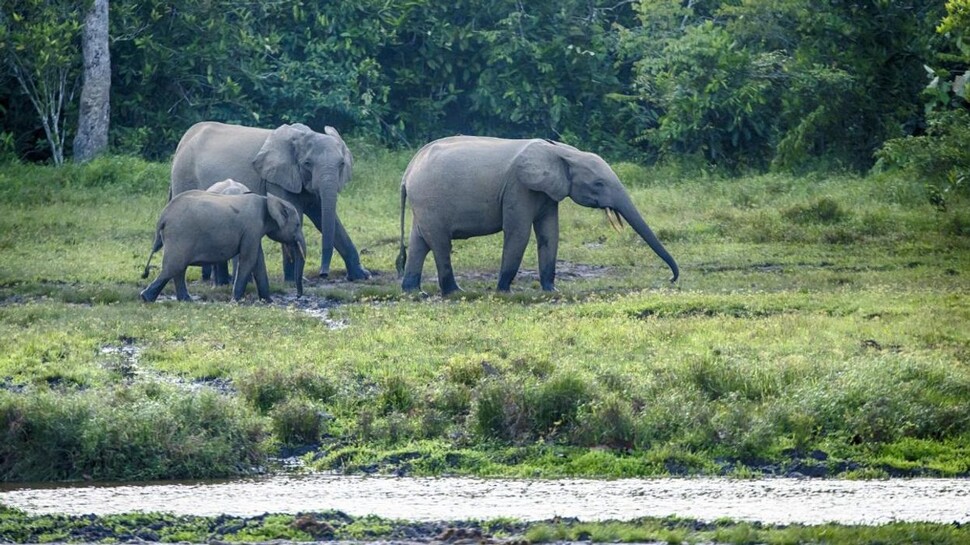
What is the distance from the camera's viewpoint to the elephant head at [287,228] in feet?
57.3

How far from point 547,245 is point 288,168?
309 cm

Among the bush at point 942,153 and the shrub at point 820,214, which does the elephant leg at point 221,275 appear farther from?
the bush at point 942,153

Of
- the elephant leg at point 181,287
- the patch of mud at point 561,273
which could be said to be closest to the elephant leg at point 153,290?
the elephant leg at point 181,287

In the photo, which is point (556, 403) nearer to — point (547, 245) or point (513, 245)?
point (513, 245)

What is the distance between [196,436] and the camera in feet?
37.1

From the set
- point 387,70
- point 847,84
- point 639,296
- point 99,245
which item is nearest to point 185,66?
point 387,70

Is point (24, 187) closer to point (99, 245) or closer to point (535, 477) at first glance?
point (99, 245)

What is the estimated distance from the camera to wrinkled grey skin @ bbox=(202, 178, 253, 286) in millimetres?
17781

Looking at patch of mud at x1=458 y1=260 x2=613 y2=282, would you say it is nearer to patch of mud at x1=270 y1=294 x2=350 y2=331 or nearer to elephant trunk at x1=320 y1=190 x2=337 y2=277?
elephant trunk at x1=320 y1=190 x2=337 y2=277

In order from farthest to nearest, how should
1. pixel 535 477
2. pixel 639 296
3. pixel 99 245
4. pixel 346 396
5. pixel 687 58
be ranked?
pixel 687 58 < pixel 99 245 < pixel 639 296 < pixel 346 396 < pixel 535 477

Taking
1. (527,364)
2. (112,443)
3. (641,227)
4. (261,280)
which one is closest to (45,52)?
(261,280)

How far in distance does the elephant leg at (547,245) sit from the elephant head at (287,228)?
7.65 feet

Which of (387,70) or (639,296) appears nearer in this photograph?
(639,296)

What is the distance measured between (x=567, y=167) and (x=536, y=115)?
11.5m
